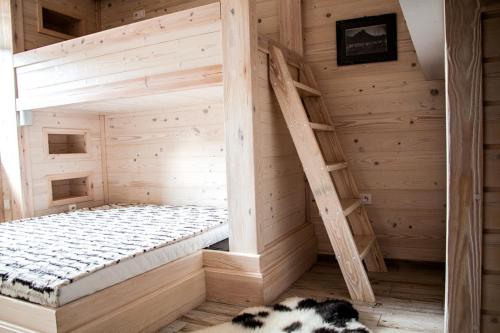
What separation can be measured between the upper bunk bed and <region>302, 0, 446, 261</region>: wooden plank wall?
0.92 m

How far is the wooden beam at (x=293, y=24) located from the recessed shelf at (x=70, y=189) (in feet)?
7.50

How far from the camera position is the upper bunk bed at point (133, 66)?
7.38 ft

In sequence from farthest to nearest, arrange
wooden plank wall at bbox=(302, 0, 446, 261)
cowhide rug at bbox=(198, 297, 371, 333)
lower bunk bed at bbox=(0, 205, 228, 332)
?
wooden plank wall at bbox=(302, 0, 446, 261)
cowhide rug at bbox=(198, 297, 371, 333)
lower bunk bed at bbox=(0, 205, 228, 332)

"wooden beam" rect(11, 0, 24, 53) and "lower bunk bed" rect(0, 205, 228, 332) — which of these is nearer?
"lower bunk bed" rect(0, 205, 228, 332)

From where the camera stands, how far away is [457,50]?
1.14 meters

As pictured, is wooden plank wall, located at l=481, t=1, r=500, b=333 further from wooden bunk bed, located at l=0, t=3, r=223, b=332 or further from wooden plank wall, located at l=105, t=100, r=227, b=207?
wooden plank wall, located at l=105, t=100, r=227, b=207

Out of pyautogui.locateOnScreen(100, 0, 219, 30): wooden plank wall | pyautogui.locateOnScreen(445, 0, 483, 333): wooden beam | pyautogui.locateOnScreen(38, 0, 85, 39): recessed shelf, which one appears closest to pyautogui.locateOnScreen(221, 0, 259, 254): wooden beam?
pyautogui.locateOnScreen(445, 0, 483, 333): wooden beam

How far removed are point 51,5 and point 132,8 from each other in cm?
72

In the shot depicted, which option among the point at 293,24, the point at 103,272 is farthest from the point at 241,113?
the point at 293,24

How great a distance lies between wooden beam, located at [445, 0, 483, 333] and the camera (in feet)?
3.68

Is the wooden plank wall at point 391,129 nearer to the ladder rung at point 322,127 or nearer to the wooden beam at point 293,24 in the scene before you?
the wooden beam at point 293,24

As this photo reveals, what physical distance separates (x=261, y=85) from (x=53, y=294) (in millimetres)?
Result: 1526

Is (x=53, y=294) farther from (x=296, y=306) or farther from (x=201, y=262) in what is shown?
(x=296, y=306)

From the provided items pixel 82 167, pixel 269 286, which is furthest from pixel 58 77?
pixel 269 286
